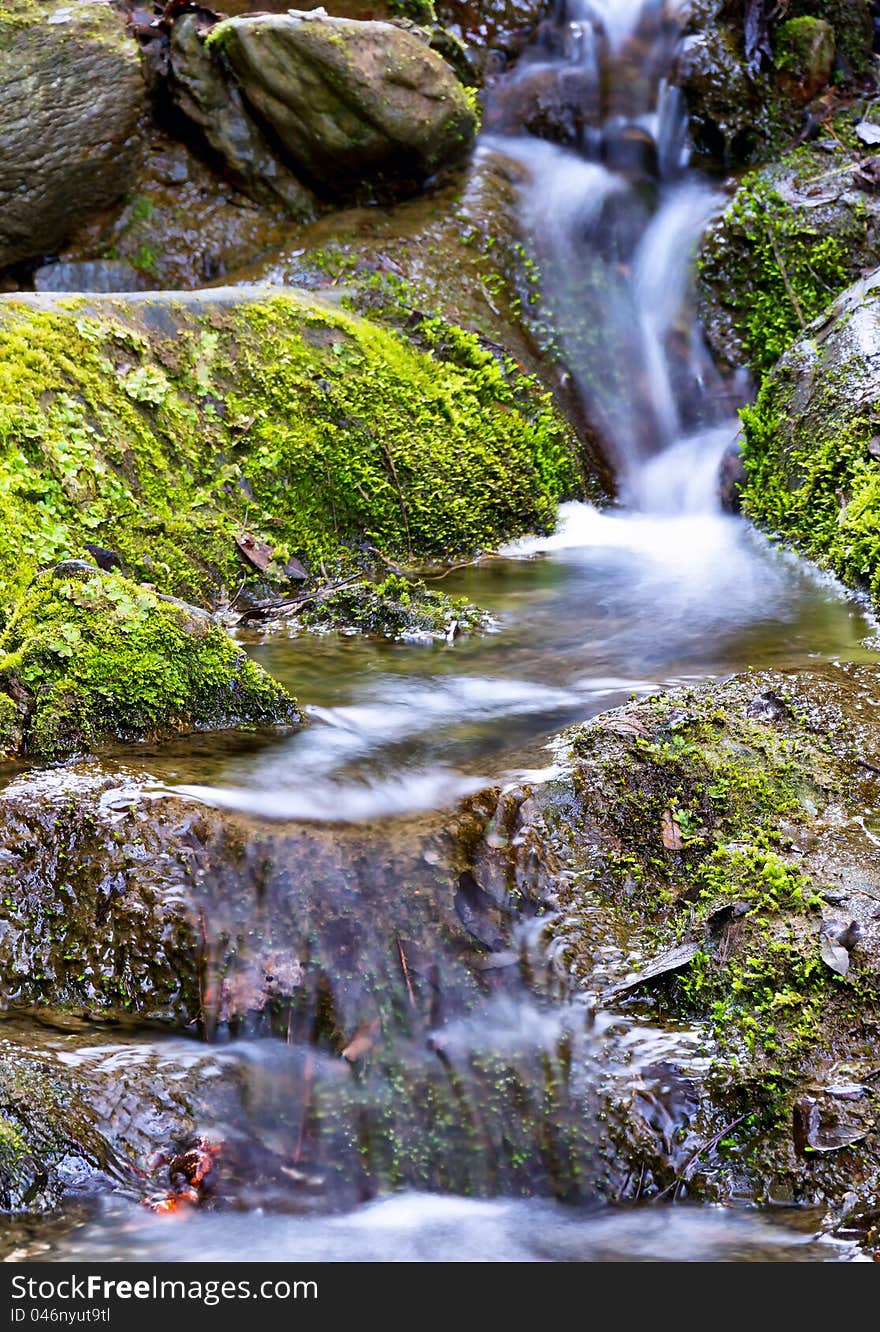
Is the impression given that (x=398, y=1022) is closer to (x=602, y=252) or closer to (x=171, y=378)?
(x=171, y=378)

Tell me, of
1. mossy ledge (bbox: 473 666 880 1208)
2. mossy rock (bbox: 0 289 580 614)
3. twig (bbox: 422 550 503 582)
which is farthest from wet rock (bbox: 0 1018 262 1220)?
twig (bbox: 422 550 503 582)

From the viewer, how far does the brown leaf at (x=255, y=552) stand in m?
5.84

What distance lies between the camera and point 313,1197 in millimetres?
2633

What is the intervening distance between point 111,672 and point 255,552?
208 cm

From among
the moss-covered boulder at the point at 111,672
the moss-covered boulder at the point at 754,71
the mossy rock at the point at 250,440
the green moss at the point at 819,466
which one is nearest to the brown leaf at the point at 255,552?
the mossy rock at the point at 250,440

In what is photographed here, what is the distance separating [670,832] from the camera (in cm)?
332

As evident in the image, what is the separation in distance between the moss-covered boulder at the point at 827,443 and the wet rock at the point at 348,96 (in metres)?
3.11

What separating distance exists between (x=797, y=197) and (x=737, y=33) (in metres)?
1.99

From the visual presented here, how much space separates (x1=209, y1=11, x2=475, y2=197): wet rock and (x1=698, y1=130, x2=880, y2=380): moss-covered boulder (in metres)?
2.11

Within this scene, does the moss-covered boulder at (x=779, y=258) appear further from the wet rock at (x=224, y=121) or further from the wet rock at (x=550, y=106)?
the wet rock at (x=224, y=121)

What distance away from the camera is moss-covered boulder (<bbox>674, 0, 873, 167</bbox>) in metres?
8.88

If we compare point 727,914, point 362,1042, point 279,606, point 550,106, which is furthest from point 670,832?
point 550,106

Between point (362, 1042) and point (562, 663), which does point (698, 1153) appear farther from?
point (562, 663)
